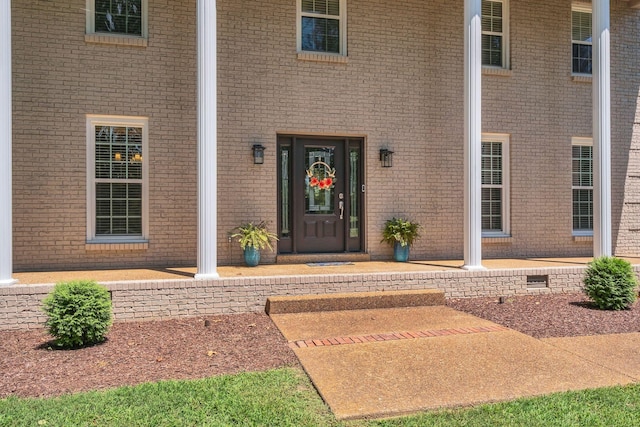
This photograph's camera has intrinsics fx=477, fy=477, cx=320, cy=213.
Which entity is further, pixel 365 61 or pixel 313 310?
pixel 365 61

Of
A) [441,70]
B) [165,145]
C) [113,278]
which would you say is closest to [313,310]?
[113,278]

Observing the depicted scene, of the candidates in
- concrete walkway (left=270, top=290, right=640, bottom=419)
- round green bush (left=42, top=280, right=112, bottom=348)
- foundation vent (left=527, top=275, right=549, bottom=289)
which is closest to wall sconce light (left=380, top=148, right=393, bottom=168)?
foundation vent (left=527, top=275, right=549, bottom=289)

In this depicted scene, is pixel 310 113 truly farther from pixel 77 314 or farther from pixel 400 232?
pixel 77 314

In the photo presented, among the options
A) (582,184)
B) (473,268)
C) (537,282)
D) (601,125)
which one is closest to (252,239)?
(473,268)

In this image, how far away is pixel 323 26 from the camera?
8930 mm

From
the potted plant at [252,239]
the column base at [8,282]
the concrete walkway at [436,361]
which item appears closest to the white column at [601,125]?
the concrete walkway at [436,361]

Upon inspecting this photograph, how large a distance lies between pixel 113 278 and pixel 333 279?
3.13 meters

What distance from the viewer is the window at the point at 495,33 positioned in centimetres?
970

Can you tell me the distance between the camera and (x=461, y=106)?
9477 millimetres

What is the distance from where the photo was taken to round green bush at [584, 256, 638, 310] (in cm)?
682

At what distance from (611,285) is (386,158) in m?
4.17

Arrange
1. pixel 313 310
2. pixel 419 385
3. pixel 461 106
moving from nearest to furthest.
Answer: pixel 419 385, pixel 313 310, pixel 461 106

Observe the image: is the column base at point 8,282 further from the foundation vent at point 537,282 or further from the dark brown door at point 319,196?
the foundation vent at point 537,282

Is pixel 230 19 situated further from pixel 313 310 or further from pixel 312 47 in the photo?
pixel 313 310
